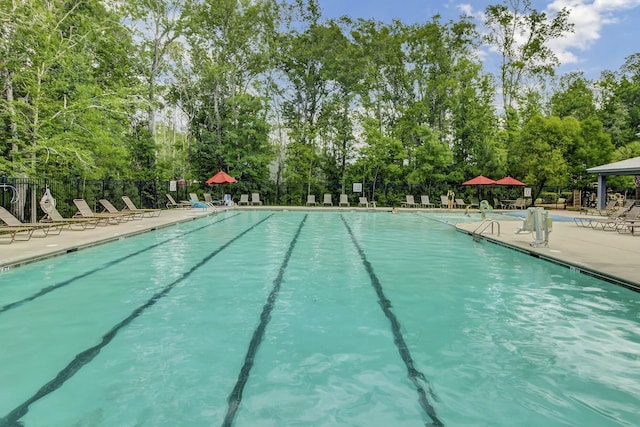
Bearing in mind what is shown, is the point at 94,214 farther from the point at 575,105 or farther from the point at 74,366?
the point at 575,105

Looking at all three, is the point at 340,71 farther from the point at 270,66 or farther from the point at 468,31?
the point at 468,31

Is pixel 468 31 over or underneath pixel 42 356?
over

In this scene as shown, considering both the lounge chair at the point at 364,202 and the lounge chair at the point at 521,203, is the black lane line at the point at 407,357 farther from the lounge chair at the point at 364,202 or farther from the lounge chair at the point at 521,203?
the lounge chair at the point at 521,203

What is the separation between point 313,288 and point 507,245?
6.11m

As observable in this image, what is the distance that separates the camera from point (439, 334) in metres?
4.60

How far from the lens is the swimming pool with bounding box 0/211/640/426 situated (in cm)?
304

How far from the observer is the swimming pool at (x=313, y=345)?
3.04 metres

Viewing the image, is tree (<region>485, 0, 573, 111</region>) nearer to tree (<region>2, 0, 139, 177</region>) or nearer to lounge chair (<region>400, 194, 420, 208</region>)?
lounge chair (<region>400, 194, 420, 208</region>)

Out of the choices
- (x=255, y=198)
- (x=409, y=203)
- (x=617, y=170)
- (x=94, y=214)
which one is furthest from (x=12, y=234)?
(x=617, y=170)

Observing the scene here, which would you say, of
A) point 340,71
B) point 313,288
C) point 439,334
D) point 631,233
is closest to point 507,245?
point 631,233

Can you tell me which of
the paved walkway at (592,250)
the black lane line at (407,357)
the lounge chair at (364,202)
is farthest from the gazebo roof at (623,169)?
the black lane line at (407,357)

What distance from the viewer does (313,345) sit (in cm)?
426

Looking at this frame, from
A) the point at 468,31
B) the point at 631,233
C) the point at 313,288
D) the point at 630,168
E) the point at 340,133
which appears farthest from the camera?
the point at 468,31

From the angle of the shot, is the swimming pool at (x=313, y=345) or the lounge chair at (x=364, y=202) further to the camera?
the lounge chair at (x=364, y=202)
